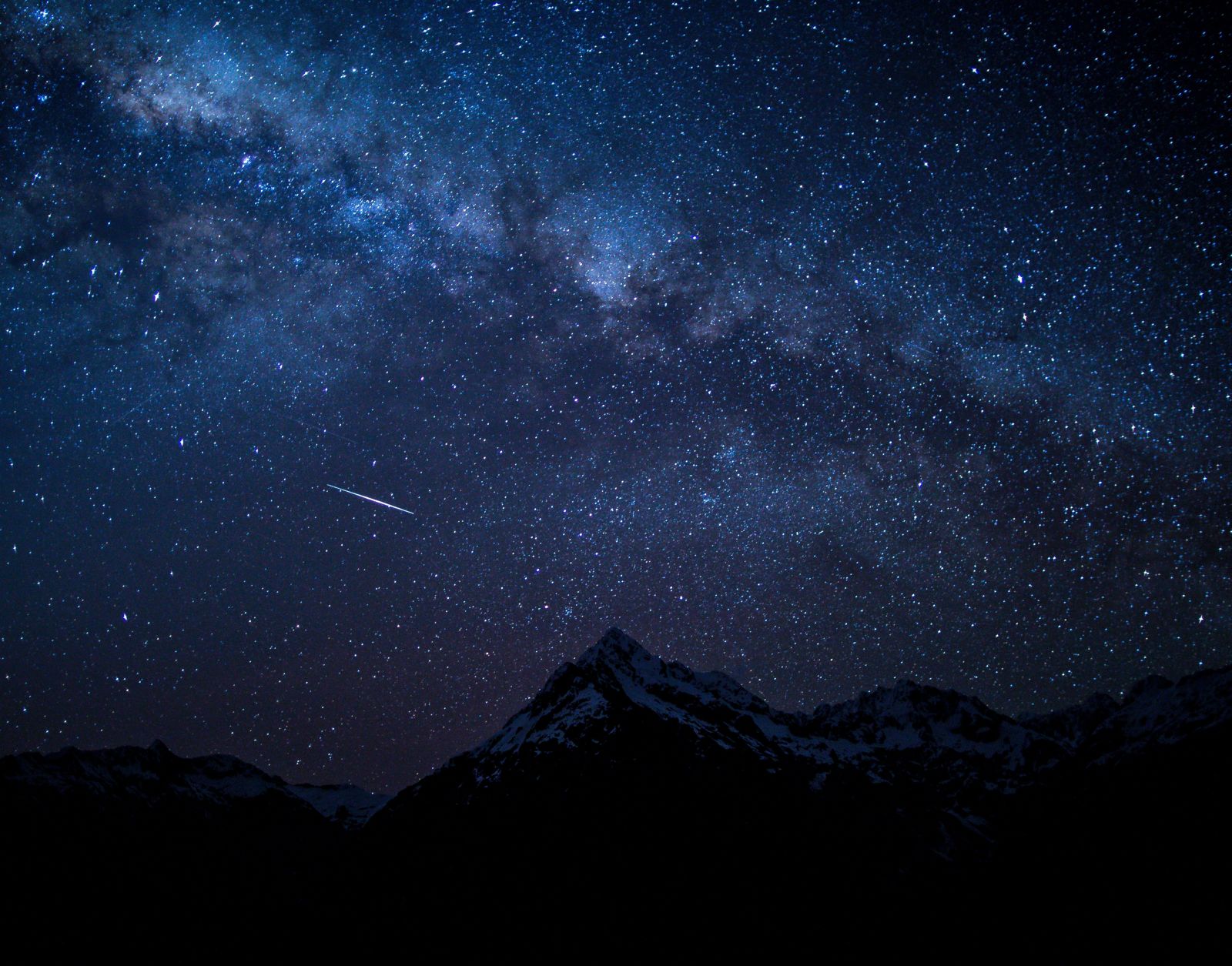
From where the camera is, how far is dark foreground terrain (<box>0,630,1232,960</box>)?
100938mm

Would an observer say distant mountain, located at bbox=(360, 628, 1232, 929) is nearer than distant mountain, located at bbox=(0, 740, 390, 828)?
Yes

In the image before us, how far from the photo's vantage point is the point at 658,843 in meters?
116

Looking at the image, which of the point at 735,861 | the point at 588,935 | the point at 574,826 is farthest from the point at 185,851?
the point at 735,861

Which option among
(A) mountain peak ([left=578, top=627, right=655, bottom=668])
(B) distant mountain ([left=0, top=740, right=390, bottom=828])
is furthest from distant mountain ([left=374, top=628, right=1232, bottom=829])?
(B) distant mountain ([left=0, top=740, right=390, bottom=828])

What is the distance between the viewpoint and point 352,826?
184 m

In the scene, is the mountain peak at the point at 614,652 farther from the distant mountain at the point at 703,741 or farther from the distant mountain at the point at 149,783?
the distant mountain at the point at 149,783

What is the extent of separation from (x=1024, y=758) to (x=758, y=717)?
77299 millimetres

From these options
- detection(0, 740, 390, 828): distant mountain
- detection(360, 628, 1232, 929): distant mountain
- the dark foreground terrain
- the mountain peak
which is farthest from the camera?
the mountain peak

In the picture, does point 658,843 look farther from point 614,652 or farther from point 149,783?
point 149,783

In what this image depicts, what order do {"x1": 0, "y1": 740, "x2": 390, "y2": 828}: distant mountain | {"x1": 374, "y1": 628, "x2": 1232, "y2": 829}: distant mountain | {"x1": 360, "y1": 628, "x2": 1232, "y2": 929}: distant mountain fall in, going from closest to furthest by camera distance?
{"x1": 360, "y1": 628, "x2": 1232, "y2": 929}: distant mountain < {"x1": 374, "y1": 628, "x2": 1232, "y2": 829}: distant mountain < {"x1": 0, "y1": 740, "x2": 390, "y2": 828}: distant mountain

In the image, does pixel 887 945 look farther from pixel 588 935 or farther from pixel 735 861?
pixel 588 935

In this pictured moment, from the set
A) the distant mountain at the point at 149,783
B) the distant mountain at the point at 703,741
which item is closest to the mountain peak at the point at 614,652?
the distant mountain at the point at 703,741

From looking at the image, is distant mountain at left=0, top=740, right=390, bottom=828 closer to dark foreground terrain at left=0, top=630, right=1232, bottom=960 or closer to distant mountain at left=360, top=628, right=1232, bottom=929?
dark foreground terrain at left=0, top=630, right=1232, bottom=960

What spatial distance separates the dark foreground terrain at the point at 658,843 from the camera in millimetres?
100938
